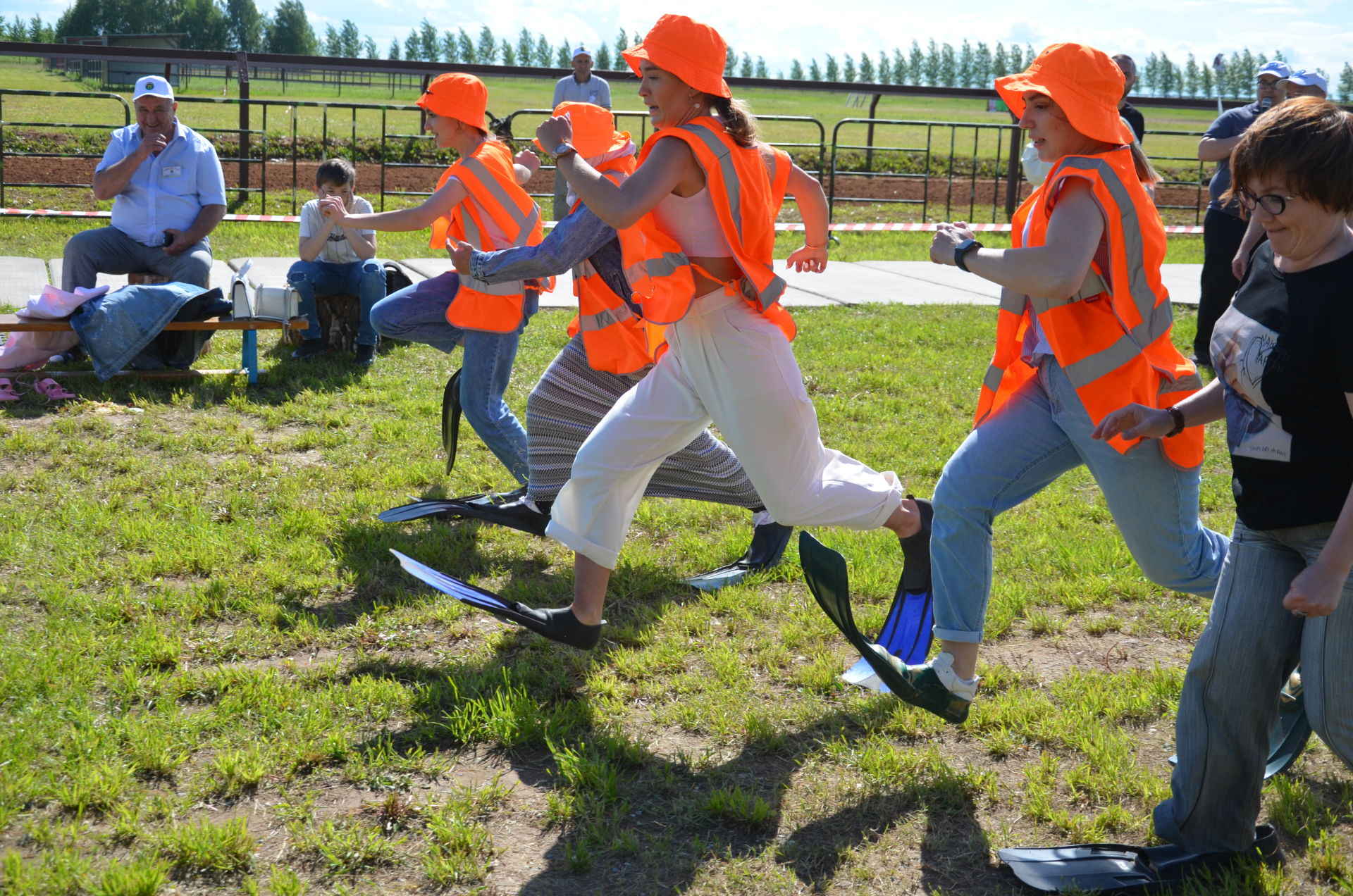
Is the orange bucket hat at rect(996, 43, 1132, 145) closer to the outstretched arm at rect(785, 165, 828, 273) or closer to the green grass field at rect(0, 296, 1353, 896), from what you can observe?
the outstretched arm at rect(785, 165, 828, 273)

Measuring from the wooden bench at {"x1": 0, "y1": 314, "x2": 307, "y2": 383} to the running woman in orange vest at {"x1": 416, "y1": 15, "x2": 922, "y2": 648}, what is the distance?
4.36 metres

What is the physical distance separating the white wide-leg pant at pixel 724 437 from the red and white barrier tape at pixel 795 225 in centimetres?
1121

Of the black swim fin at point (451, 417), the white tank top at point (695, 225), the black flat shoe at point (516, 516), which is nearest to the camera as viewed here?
the white tank top at point (695, 225)

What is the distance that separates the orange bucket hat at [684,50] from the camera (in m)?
3.34

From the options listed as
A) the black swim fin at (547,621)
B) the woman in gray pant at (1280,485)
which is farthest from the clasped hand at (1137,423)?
the black swim fin at (547,621)

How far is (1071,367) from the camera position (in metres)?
3.13

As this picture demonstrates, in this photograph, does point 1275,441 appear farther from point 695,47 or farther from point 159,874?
point 159,874

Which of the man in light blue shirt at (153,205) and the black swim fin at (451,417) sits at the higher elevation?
the man in light blue shirt at (153,205)

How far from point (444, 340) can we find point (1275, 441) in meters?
4.08

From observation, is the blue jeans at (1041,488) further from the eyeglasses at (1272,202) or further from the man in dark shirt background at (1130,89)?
the man in dark shirt background at (1130,89)

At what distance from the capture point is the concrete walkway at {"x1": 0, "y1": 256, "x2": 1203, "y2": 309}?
10.1m

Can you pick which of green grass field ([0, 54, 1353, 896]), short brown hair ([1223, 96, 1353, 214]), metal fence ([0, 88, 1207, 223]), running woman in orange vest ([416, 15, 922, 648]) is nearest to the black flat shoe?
green grass field ([0, 54, 1353, 896])

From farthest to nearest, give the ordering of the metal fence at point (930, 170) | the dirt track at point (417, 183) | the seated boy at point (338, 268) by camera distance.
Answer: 1. the dirt track at point (417, 183)
2. the metal fence at point (930, 170)
3. the seated boy at point (338, 268)

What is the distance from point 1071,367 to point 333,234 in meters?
6.30
